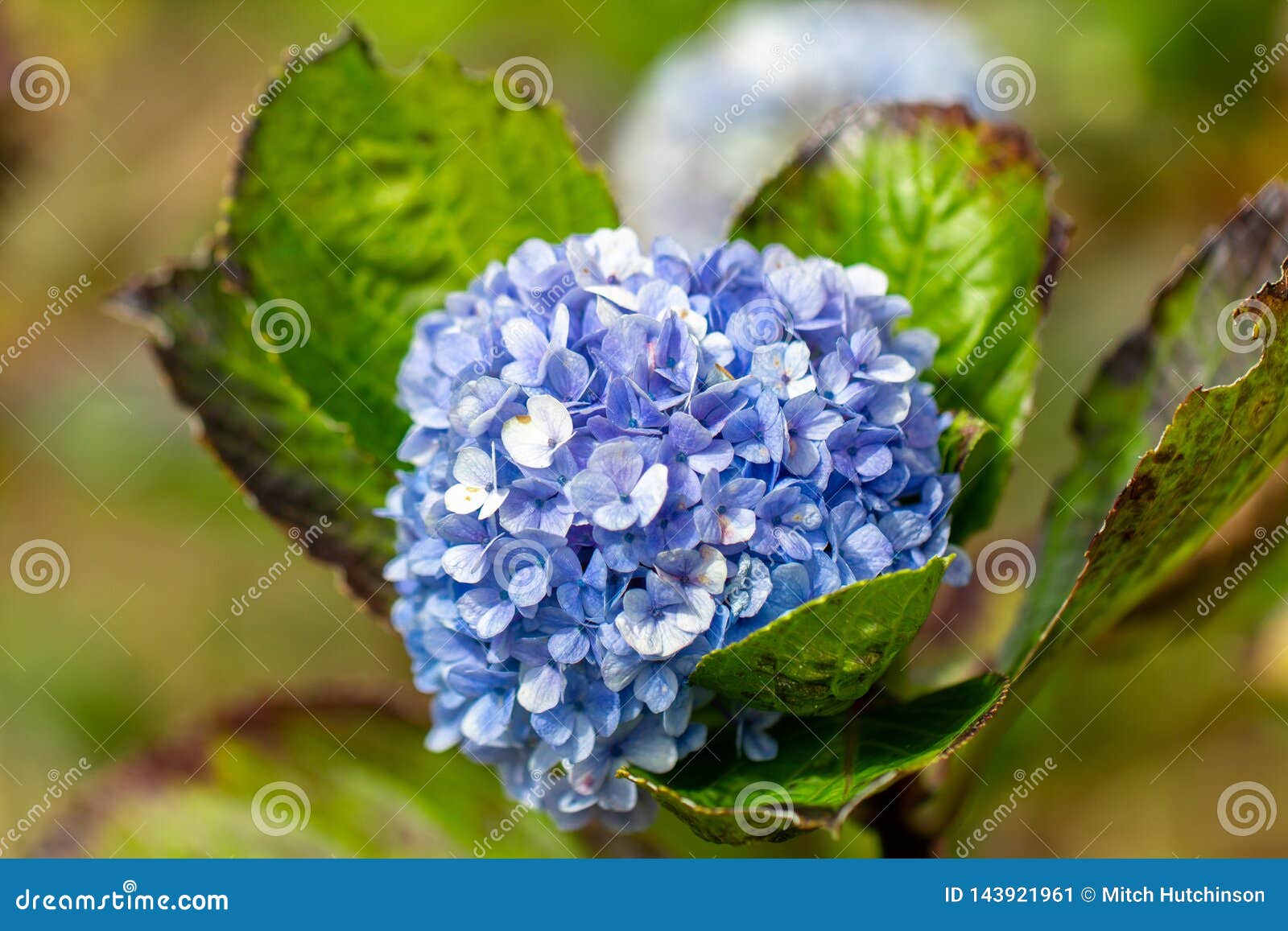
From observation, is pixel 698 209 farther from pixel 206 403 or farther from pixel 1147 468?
pixel 1147 468

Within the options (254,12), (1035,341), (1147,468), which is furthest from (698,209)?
(254,12)

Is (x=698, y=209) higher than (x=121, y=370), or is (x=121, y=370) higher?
(x=698, y=209)

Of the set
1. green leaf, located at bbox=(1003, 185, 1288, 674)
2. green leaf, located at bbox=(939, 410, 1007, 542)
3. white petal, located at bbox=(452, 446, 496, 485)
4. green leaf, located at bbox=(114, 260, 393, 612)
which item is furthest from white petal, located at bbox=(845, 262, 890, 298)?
green leaf, located at bbox=(114, 260, 393, 612)

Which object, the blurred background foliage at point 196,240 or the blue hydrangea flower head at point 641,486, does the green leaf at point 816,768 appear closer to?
the blue hydrangea flower head at point 641,486

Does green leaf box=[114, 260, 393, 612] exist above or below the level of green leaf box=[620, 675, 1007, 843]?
below

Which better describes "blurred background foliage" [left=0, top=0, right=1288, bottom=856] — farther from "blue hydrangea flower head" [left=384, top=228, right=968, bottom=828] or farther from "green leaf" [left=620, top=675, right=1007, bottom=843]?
"blue hydrangea flower head" [left=384, top=228, right=968, bottom=828]
